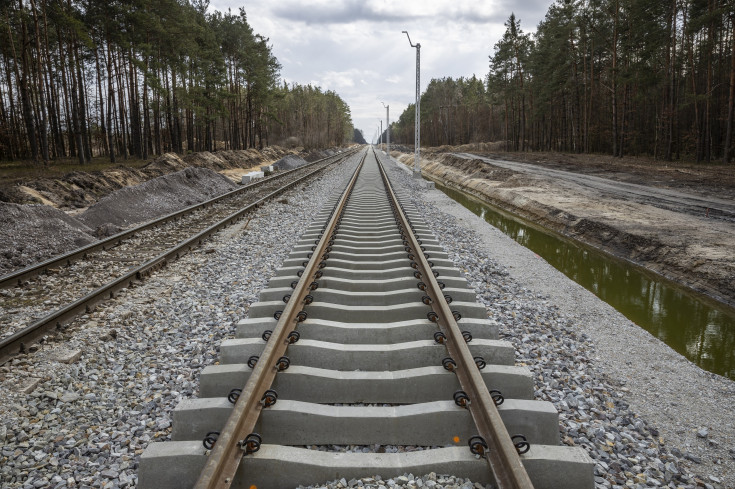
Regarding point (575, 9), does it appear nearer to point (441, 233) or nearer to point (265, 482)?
point (441, 233)

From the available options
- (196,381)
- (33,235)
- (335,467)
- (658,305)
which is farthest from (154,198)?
(658,305)

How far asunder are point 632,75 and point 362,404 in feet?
118

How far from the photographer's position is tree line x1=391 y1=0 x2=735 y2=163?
2869 cm

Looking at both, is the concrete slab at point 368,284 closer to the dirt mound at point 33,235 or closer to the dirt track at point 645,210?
the dirt mound at point 33,235

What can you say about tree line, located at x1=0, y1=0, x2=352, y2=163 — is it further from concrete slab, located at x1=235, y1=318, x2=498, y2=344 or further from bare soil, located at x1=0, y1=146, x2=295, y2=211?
concrete slab, located at x1=235, y1=318, x2=498, y2=344

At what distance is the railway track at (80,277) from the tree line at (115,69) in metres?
18.6

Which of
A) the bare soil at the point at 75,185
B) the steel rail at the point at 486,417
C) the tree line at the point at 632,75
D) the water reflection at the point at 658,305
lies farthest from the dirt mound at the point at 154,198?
the tree line at the point at 632,75

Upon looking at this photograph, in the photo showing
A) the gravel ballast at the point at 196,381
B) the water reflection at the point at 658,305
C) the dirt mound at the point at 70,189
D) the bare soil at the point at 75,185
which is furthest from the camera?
the bare soil at the point at 75,185

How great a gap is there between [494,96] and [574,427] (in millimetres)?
69269

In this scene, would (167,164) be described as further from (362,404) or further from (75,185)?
(362,404)

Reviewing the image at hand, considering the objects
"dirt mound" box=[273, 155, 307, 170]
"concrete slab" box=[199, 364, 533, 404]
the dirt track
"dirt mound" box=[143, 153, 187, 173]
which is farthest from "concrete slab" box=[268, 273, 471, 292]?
"dirt mound" box=[273, 155, 307, 170]

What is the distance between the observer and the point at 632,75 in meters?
30.9

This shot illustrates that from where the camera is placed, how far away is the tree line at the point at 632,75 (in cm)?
2869

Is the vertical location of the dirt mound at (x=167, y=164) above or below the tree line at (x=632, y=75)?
below
